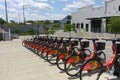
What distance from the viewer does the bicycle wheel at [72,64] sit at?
6430 millimetres

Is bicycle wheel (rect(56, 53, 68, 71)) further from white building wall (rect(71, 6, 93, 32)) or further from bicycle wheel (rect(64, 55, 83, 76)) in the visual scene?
white building wall (rect(71, 6, 93, 32))

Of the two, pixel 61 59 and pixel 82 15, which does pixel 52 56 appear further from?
→ pixel 82 15

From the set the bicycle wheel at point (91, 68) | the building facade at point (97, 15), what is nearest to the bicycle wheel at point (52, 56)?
the bicycle wheel at point (91, 68)

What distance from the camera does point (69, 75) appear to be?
6398 millimetres

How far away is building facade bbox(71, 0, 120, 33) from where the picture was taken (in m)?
33.7

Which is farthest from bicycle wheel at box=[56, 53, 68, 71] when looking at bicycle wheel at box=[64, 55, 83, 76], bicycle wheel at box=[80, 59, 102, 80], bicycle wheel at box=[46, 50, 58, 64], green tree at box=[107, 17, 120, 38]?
green tree at box=[107, 17, 120, 38]

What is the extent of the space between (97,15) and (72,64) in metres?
32.4

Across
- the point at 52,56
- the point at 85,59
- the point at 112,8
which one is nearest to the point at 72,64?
the point at 85,59

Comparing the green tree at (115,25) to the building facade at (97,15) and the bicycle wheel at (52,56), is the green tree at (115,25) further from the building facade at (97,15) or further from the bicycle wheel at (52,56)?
the bicycle wheel at (52,56)

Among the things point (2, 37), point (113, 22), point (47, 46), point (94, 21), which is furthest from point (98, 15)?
point (47, 46)

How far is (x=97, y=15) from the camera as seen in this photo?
38000mm

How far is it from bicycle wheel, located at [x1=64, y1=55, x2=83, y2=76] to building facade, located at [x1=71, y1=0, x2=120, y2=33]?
89.3 ft

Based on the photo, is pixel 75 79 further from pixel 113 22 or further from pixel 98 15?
pixel 98 15

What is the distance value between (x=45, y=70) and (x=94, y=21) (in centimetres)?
3206
